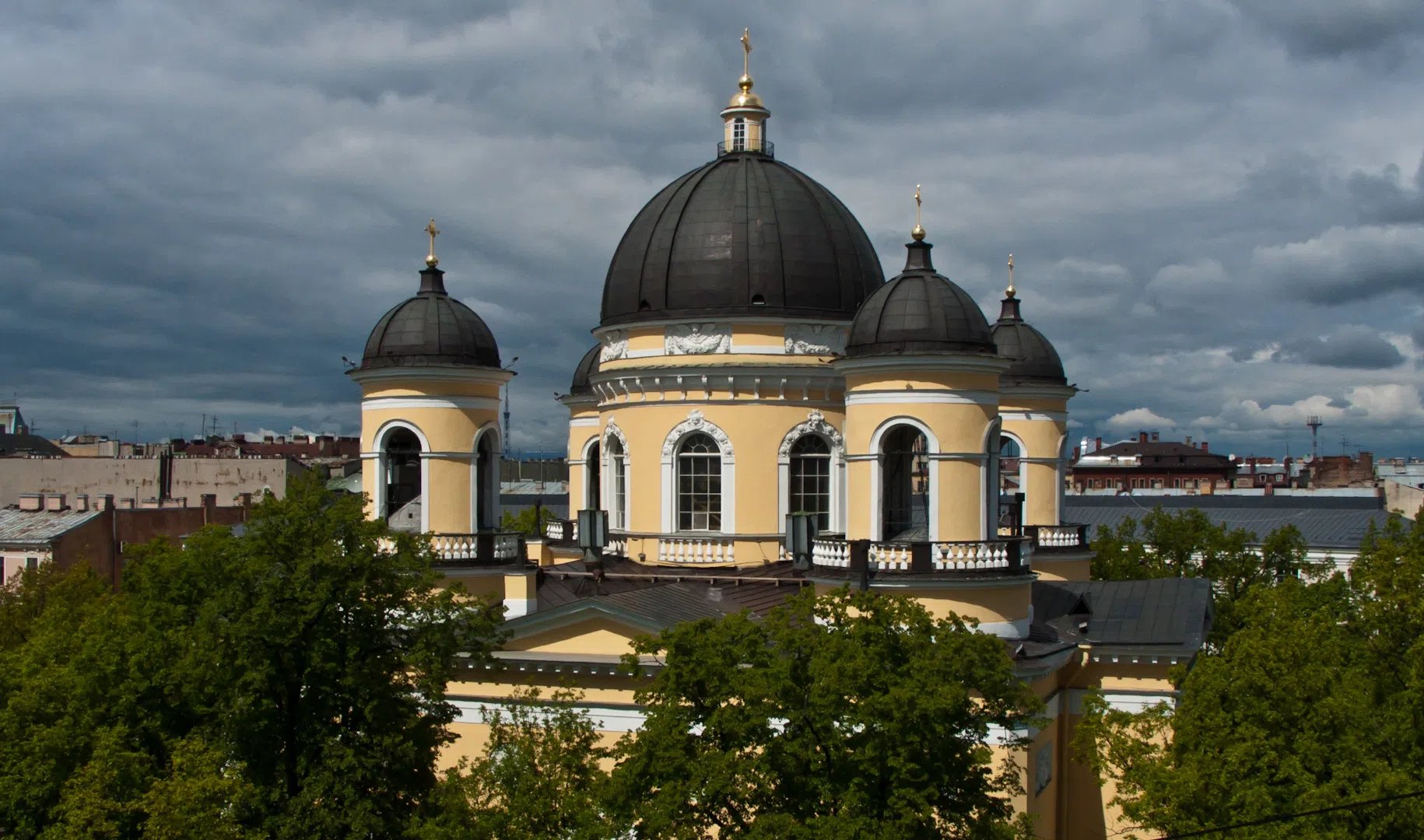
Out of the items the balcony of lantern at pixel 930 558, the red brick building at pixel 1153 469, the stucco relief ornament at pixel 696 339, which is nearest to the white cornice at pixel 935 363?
the balcony of lantern at pixel 930 558

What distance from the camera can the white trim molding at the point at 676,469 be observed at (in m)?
30.7

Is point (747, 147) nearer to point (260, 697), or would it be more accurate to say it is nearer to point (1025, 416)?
point (1025, 416)

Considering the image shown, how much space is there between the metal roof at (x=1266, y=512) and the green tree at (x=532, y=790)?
46.0 meters

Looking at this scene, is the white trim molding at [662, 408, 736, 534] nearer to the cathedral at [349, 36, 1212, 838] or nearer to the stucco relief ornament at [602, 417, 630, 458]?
the cathedral at [349, 36, 1212, 838]

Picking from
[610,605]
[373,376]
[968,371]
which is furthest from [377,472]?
[968,371]

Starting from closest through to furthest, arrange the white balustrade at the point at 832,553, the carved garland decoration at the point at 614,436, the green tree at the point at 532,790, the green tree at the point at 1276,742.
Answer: the green tree at the point at 532,790 < the green tree at the point at 1276,742 < the white balustrade at the point at 832,553 < the carved garland decoration at the point at 614,436

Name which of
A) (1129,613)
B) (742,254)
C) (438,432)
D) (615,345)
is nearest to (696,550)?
(615,345)

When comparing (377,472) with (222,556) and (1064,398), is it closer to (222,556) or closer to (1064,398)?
(222,556)

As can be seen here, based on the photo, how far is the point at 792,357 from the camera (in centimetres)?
3094

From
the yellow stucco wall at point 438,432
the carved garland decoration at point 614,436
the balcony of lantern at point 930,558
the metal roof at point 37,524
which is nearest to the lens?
the balcony of lantern at point 930,558

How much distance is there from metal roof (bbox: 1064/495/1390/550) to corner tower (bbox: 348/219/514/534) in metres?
39.3

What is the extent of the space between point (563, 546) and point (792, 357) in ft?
26.9

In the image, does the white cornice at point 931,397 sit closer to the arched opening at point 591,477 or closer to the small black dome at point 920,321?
the small black dome at point 920,321

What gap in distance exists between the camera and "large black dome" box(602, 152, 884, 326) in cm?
3138
